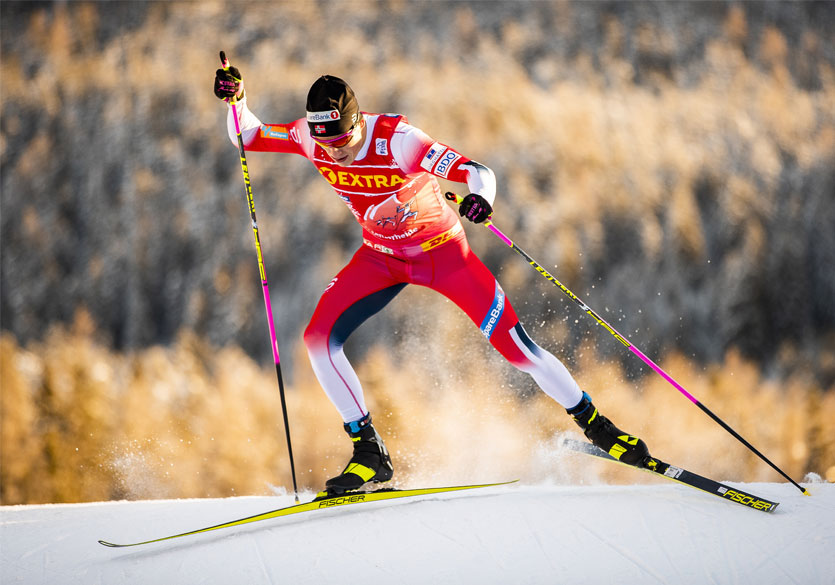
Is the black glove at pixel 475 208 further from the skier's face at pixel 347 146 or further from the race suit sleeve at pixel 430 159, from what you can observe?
the skier's face at pixel 347 146

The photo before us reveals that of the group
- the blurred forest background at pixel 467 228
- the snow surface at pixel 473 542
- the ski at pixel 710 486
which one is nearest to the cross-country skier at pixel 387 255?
the ski at pixel 710 486

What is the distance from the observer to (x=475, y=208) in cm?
254

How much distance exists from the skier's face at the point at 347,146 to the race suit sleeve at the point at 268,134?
248mm

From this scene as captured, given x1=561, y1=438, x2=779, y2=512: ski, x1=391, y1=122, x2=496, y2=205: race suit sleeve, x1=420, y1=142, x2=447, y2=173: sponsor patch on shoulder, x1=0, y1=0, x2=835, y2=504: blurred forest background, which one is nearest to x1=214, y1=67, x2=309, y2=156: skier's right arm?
x1=391, y1=122, x2=496, y2=205: race suit sleeve

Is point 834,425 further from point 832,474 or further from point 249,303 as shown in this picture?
point 249,303

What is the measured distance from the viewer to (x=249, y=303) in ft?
22.4

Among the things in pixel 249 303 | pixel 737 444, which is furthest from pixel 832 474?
pixel 249 303

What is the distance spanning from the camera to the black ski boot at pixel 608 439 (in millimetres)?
3062

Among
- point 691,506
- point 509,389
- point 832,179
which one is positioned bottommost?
point 691,506

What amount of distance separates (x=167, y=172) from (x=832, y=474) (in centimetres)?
730

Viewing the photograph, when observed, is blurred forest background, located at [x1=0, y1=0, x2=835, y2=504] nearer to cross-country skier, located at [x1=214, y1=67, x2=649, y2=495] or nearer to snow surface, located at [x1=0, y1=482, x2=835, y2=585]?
snow surface, located at [x1=0, y1=482, x2=835, y2=585]

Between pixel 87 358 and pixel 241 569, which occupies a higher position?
pixel 87 358

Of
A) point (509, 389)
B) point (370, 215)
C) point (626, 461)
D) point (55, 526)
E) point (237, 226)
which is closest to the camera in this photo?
point (370, 215)

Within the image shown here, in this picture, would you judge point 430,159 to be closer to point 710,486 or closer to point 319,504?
point 319,504
